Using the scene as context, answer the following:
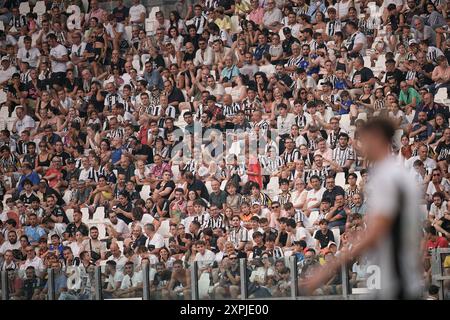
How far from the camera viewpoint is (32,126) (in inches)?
635

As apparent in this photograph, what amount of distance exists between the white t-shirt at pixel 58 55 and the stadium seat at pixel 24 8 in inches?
36.3

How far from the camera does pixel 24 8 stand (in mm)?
17156

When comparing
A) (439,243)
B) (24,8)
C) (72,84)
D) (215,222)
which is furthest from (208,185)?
(24,8)

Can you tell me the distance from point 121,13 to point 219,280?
6896 mm

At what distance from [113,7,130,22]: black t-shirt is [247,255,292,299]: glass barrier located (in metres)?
6.87

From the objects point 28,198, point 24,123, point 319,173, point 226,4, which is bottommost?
point 319,173

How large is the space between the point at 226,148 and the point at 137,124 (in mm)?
1658

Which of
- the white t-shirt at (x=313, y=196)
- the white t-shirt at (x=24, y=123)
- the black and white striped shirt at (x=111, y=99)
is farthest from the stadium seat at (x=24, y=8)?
the white t-shirt at (x=313, y=196)

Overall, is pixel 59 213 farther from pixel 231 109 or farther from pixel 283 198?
pixel 283 198

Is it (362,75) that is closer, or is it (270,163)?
(362,75)

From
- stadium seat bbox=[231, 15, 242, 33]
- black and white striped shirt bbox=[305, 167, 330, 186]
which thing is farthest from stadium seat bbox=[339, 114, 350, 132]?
stadium seat bbox=[231, 15, 242, 33]

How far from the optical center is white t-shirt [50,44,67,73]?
16.5 meters
